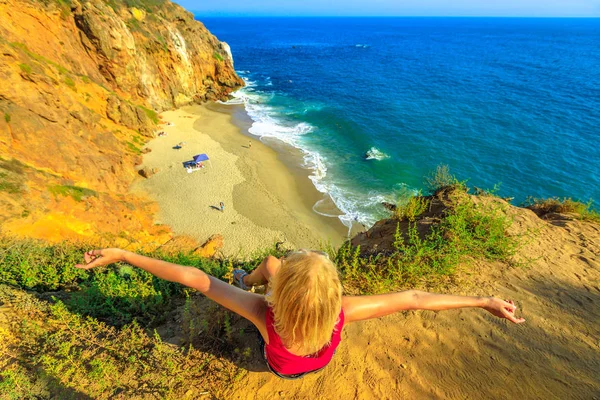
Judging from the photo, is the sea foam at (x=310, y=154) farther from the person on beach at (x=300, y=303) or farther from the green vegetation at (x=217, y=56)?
the person on beach at (x=300, y=303)

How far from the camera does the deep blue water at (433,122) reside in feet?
72.5

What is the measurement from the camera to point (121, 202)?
50.1 feet

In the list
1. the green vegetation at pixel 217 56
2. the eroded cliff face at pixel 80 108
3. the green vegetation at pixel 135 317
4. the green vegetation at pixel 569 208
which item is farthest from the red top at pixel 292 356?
the green vegetation at pixel 217 56

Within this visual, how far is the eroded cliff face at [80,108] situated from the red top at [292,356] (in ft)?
38.1

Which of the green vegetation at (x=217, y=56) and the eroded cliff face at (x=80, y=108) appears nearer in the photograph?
the eroded cliff face at (x=80, y=108)

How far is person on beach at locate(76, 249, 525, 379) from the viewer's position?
65.7 inches

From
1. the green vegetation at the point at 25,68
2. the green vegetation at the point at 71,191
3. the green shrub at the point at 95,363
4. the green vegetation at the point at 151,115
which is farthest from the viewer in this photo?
the green vegetation at the point at 151,115

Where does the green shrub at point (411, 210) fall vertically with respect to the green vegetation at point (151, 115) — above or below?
above

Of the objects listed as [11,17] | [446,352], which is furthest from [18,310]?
[11,17]

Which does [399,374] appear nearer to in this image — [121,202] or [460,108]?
[121,202]

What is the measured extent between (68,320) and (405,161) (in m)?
24.9

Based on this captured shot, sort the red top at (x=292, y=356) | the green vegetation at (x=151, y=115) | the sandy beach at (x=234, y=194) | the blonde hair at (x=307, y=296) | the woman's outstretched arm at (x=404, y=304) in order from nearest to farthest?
the blonde hair at (x=307, y=296), the red top at (x=292, y=356), the woman's outstretched arm at (x=404, y=304), the sandy beach at (x=234, y=194), the green vegetation at (x=151, y=115)

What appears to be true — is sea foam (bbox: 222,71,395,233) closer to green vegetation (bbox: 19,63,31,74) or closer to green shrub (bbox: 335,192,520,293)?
green shrub (bbox: 335,192,520,293)

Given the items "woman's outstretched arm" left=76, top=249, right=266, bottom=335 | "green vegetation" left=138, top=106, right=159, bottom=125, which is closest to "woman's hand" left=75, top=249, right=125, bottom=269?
"woman's outstretched arm" left=76, top=249, right=266, bottom=335
